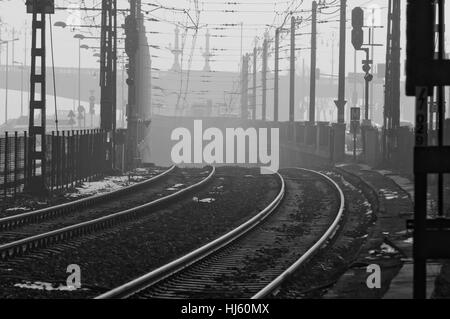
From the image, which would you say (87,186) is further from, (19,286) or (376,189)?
(19,286)

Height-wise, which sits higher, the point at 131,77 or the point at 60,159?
the point at 131,77

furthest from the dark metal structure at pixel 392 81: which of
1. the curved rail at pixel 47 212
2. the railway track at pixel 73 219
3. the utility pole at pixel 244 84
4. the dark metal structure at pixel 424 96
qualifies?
the utility pole at pixel 244 84

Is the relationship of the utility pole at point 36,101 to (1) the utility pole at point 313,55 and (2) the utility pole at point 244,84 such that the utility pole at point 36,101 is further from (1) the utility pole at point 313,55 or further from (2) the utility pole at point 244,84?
(2) the utility pole at point 244,84

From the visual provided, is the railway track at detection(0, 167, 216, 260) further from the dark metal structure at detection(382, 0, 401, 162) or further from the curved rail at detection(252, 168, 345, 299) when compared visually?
the dark metal structure at detection(382, 0, 401, 162)

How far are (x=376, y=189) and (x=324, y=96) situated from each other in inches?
5746

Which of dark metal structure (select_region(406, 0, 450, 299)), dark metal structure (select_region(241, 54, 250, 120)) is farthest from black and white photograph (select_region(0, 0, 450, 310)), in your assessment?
dark metal structure (select_region(241, 54, 250, 120))

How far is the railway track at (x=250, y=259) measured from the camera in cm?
1144

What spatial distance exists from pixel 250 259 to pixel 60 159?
15.4 meters

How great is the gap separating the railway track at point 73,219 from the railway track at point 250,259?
262 centimetres

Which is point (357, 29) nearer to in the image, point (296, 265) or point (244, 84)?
point (296, 265)

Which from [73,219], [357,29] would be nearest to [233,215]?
[73,219]

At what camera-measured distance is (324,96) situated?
17400cm

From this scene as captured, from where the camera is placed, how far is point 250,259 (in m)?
14.9
